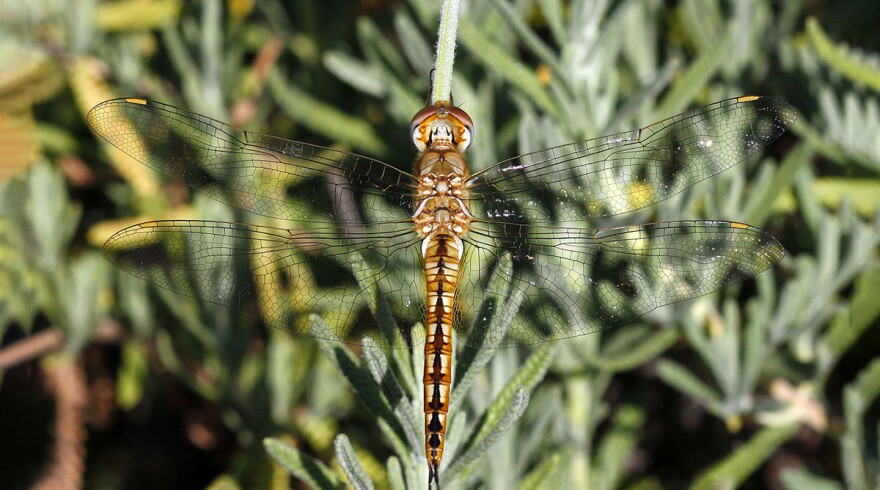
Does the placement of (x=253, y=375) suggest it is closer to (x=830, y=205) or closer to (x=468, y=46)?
(x=468, y=46)

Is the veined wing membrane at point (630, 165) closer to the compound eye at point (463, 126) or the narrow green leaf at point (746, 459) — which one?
the compound eye at point (463, 126)

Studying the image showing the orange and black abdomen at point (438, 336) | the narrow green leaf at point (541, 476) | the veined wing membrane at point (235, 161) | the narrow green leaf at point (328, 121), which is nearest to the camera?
the orange and black abdomen at point (438, 336)

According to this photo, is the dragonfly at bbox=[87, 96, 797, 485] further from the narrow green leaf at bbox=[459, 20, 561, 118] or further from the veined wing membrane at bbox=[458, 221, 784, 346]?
the narrow green leaf at bbox=[459, 20, 561, 118]

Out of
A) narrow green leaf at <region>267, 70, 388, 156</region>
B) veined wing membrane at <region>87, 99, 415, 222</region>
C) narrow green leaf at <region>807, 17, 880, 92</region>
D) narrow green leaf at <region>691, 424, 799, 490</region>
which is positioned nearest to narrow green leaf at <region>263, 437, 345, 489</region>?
veined wing membrane at <region>87, 99, 415, 222</region>

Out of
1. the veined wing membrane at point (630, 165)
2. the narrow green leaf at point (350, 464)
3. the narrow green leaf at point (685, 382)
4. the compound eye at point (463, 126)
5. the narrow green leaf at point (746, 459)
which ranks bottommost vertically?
the narrow green leaf at point (350, 464)

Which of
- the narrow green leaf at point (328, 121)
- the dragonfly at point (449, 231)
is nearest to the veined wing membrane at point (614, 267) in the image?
the dragonfly at point (449, 231)

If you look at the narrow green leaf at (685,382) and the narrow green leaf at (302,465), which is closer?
the narrow green leaf at (302,465)

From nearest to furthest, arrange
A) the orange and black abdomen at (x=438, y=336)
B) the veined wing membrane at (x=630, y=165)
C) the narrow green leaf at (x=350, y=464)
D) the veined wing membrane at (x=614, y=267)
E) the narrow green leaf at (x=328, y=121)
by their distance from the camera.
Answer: the narrow green leaf at (x=350, y=464), the orange and black abdomen at (x=438, y=336), the veined wing membrane at (x=614, y=267), the veined wing membrane at (x=630, y=165), the narrow green leaf at (x=328, y=121)

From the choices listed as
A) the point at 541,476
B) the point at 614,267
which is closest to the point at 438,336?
the point at 541,476

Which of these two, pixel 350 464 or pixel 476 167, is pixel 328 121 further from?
pixel 350 464
